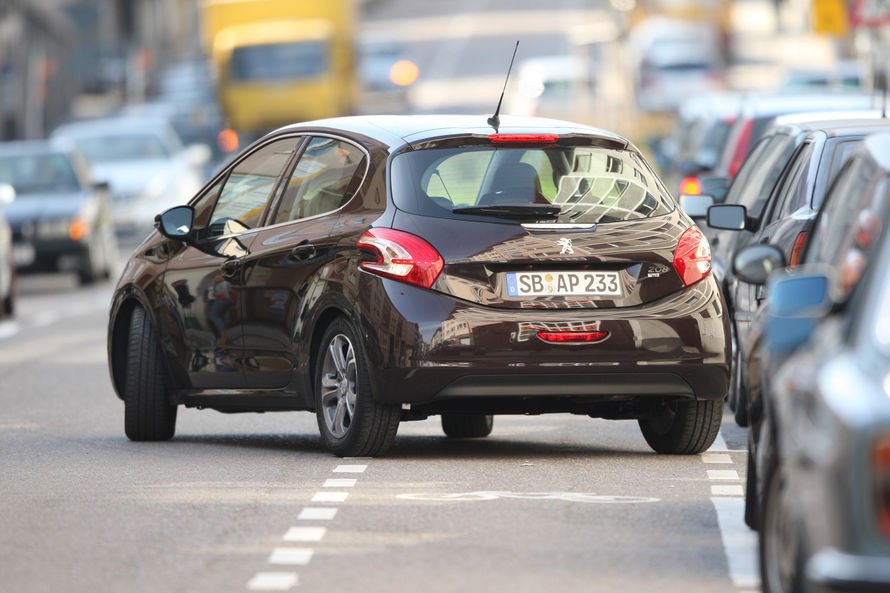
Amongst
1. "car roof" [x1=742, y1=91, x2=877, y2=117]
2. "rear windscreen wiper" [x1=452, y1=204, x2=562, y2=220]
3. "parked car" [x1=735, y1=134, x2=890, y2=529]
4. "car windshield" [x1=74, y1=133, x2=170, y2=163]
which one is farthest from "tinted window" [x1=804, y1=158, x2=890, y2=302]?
Result: "car windshield" [x1=74, y1=133, x2=170, y2=163]

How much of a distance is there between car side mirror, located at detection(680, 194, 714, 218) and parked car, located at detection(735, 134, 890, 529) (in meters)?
5.81

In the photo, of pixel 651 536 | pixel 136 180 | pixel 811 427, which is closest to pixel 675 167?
pixel 136 180

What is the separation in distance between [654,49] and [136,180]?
1412 inches

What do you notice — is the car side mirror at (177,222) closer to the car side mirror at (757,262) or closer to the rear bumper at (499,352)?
the rear bumper at (499,352)

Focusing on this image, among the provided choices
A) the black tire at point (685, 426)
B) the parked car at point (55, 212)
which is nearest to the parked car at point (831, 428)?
the black tire at point (685, 426)

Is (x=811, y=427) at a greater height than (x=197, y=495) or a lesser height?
greater

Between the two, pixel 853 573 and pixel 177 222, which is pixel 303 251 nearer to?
pixel 177 222

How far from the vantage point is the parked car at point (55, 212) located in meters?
27.9

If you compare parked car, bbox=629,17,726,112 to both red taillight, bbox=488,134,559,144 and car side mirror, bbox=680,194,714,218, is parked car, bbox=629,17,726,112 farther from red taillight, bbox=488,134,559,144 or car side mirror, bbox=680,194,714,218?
red taillight, bbox=488,134,559,144

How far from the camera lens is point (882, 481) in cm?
553

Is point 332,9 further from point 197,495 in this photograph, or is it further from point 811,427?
point 811,427

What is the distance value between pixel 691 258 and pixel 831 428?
464 centimetres

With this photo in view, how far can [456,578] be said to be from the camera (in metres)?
7.46

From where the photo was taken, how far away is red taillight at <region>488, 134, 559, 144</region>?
1045 centimetres
